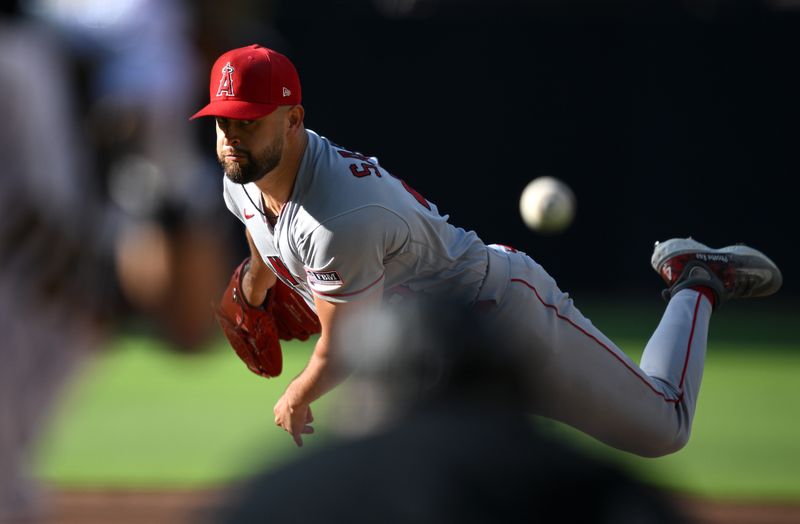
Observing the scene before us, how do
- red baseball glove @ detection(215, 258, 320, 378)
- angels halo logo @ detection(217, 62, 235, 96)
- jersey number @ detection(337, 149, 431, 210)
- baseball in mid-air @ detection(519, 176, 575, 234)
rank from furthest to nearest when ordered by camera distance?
baseball in mid-air @ detection(519, 176, 575, 234) → red baseball glove @ detection(215, 258, 320, 378) → jersey number @ detection(337, 149, 431, 210) → angels halo logo @ detection(217, 62, 235, 96)

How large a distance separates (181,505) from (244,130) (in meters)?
3.78

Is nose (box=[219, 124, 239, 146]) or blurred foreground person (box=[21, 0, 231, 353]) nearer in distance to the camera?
blurred foreground person (box=[21, 0, 231, 353])

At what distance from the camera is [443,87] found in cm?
1262

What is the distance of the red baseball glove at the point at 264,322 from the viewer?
4043mm

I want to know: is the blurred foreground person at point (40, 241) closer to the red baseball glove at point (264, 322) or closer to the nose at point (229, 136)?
the nose at point (229, 136)

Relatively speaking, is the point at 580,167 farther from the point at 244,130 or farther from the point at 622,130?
the point at 244,130

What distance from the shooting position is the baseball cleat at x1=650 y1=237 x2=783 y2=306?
4410mm

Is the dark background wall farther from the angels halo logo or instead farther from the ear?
the angels halo logo

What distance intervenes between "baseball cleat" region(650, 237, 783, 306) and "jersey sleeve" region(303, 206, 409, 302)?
1327 mm

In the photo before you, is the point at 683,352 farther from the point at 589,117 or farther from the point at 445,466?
the point at 589,117

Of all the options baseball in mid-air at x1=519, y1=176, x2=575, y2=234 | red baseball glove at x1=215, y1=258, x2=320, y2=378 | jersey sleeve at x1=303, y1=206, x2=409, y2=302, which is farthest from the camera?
baseball in mid-air at x1=519, y1=176, x2=575, y2=234

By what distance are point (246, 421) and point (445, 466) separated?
7.82m

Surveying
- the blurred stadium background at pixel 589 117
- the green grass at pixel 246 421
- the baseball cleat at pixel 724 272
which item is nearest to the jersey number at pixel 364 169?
the baseball cleat at pixel 724 272

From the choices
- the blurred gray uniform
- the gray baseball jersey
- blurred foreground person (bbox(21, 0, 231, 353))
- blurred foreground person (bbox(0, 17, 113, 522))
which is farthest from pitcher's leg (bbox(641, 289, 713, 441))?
blurred foreground person (bbox(21, 0, 231, 353))
